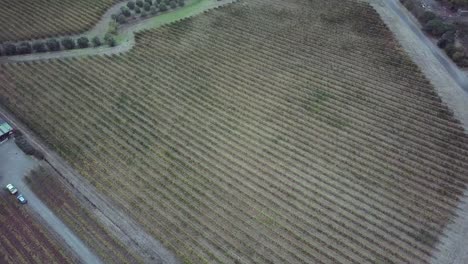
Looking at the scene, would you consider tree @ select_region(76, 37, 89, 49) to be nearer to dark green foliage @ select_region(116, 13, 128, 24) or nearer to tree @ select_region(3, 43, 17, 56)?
dark green foliage @ select_region(116, 13, 128, 24)

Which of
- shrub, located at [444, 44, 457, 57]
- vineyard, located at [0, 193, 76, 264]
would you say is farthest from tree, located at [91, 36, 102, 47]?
shrub, located at [444, 44, 457, 57]

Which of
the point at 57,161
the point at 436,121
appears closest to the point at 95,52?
the point at 57,161

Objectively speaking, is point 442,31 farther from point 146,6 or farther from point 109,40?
point 109,40

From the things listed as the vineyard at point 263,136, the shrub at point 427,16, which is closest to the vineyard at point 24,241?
the vineyard at point 263,136

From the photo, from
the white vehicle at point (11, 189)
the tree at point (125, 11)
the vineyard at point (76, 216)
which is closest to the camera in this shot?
the vineyard at point (76, 216)

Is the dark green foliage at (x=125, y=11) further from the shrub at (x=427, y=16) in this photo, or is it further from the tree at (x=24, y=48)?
the shrub at (x=427, y=16)

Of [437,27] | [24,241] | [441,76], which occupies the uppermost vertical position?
[437,27]

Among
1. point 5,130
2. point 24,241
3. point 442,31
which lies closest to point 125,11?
point 5,130
